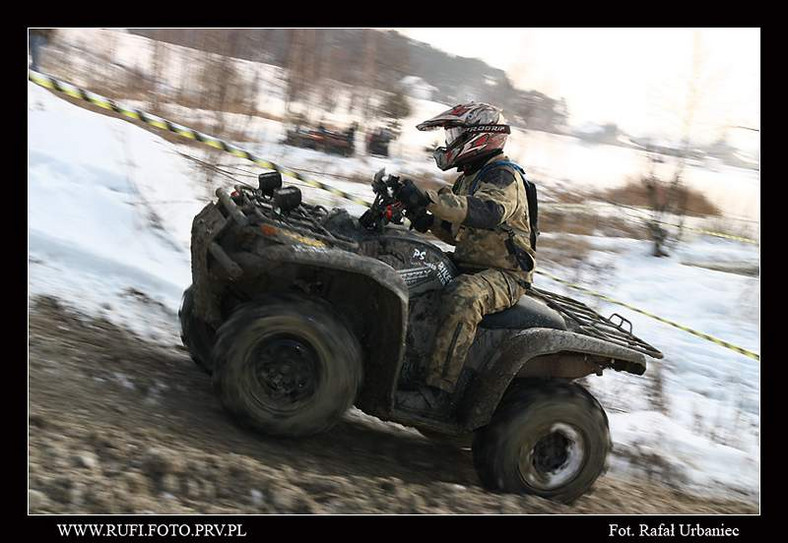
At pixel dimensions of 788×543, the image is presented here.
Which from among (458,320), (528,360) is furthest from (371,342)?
(528,360)

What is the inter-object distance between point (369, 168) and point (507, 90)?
378 centimetres

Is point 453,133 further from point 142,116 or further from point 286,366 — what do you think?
point 142,116

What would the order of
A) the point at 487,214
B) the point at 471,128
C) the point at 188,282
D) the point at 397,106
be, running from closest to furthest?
the point at 487,214
the point at 471,128
the point at 188,282
the point at 397,106

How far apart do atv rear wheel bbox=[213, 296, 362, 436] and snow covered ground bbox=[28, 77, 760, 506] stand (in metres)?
1.97

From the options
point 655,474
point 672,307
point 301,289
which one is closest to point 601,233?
point 672,307

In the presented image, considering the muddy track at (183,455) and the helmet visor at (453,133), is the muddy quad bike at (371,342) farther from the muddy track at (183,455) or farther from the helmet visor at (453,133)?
the helmet visor at (453,133)

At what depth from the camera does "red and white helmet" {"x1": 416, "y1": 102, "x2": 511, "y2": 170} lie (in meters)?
5.45

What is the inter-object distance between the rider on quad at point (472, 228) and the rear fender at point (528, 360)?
0.18 m

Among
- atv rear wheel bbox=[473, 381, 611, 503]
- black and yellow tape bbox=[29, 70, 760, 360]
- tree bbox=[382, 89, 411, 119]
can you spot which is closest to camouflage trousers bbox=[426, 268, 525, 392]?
atv rear wheel bbox=[473, 381, 611, 503]

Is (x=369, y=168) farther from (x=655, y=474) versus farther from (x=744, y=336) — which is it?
(x=655, y=474)

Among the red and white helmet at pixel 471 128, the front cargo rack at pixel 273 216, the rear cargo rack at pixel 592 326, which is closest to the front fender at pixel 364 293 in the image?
the front cargo rack at pixel 273 216

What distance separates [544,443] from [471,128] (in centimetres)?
204

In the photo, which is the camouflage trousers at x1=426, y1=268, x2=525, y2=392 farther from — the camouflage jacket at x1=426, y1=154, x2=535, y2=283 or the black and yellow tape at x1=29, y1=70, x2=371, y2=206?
the black and yellow tape at x1=29, y1=70, x2=371, y2=206

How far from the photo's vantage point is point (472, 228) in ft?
17.9
